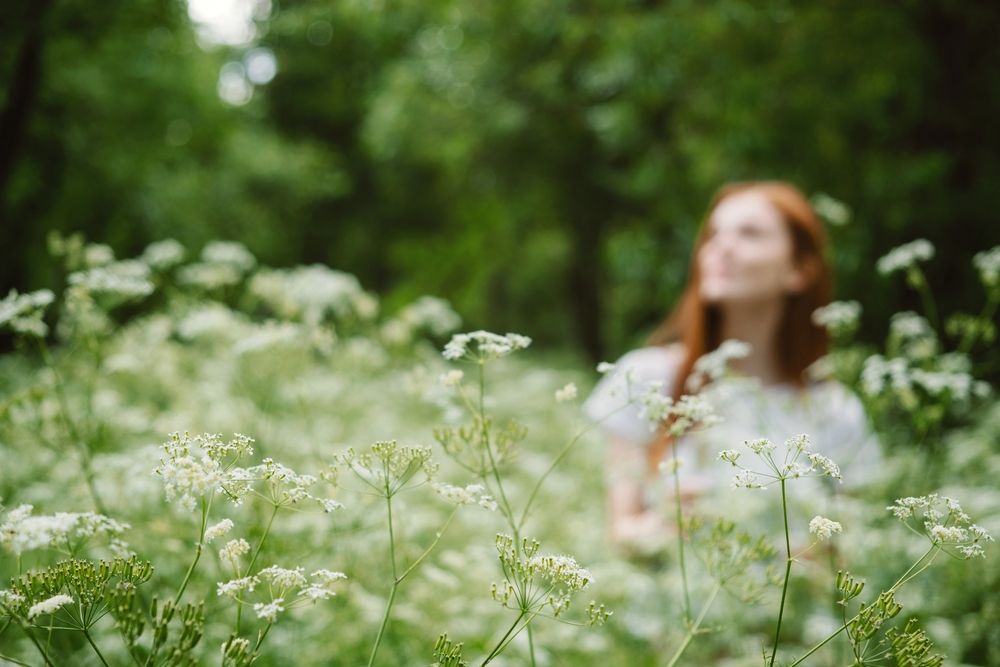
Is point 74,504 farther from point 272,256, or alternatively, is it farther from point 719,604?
point 272,256

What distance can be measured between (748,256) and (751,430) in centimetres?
67

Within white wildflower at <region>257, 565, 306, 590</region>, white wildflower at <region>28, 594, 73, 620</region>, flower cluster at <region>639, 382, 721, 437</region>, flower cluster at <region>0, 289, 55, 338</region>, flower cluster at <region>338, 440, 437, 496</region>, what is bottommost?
white wildflower at <region>28, 594, 73, 620</region>

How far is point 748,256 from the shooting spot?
278 cm

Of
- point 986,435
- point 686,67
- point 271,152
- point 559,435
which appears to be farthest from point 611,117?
point 271,152

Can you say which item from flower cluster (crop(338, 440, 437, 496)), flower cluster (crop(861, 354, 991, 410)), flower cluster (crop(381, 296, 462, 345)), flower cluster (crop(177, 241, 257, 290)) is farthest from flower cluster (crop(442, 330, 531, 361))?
flower cluster (crop(177, 241, 257, 290))

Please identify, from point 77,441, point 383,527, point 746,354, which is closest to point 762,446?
point 383,527

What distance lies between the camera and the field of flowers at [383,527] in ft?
3.15

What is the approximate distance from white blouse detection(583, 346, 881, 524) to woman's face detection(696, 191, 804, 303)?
0.38m

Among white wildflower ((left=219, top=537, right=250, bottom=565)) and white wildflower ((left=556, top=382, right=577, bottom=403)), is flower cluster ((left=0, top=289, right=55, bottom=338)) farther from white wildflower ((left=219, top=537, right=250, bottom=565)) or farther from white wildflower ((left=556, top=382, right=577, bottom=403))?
white wildflower ((left=556, top=382, right=577, bottom=403))

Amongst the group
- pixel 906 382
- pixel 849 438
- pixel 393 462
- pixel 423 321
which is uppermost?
pixel 423 321

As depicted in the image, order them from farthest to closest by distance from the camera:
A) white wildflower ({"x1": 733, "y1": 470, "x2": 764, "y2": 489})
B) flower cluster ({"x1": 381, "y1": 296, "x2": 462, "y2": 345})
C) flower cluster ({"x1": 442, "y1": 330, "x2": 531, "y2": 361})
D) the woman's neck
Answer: flower cluster ({"x1": 381, "y1": 296, "x2": 462, "y2": 345}), the woman's neck, flower cluster ({"x1": 442, "y1": 330, "x2": 531, "y2": 361}), white wildflower ({"x1": 733, "y1": 470, "x2": 764, "y2": 489})

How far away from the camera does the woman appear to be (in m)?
2.72

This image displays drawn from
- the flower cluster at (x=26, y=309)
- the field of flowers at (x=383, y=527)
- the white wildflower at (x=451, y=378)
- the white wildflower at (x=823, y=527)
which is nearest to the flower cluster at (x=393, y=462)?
the field of flowers at (x=383, y=527)

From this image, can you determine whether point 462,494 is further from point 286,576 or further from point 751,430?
point 751,430
